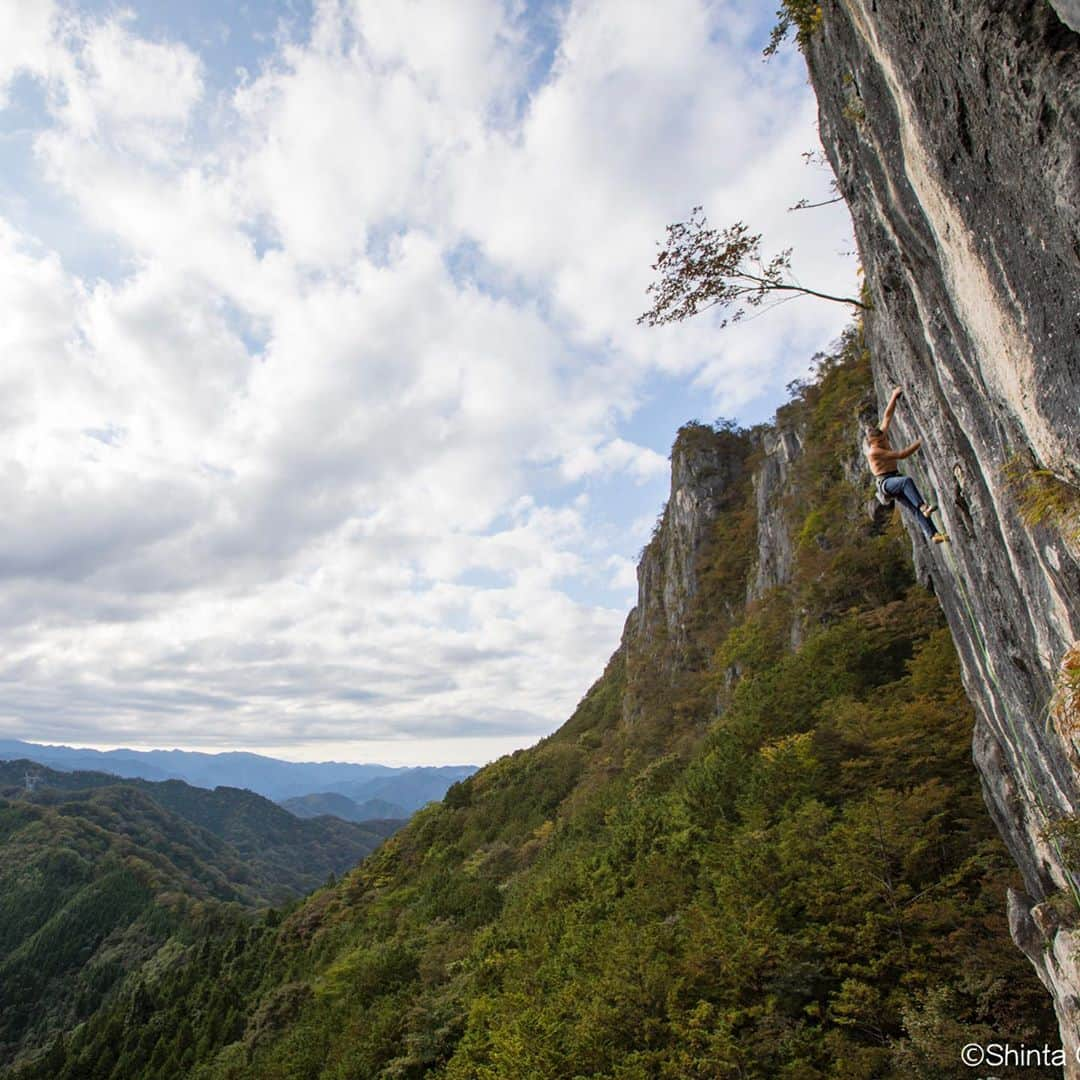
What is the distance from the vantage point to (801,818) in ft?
36.7

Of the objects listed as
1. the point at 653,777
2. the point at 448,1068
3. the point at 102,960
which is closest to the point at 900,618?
the point at 653,777

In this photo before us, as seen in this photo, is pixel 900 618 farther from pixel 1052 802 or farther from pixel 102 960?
pixel 102 960

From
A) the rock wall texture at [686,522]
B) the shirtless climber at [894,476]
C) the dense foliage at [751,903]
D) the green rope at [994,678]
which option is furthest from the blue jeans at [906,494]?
the rock wall texture at [686,522]

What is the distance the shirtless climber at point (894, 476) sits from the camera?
7918mm

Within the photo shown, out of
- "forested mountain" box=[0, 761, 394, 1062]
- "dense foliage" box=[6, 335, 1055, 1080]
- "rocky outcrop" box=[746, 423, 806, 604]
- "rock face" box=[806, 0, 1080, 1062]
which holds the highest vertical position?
"rocky outcrop" box=[746, 423, 806, 604]

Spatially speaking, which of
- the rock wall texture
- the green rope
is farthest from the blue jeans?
the rock wall texture

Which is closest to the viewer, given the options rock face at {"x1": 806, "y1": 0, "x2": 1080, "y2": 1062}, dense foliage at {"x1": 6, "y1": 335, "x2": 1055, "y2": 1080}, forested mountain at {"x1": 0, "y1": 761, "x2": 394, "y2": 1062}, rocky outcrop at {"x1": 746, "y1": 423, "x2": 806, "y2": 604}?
rock face at {"x1": 806, "y1": 0, "x2": 1080, "y2": 1062}

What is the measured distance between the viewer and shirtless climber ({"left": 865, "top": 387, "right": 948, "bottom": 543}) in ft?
26.0

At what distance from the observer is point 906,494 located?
26.9ft

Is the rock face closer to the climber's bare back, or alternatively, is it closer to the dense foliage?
the climber's bare back

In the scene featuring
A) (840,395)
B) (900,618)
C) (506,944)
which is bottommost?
(506,944)

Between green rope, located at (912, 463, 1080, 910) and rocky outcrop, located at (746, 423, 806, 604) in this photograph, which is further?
rocky outcrop, located at (746, 423, 806, 604)

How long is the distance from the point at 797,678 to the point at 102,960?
102205 mm

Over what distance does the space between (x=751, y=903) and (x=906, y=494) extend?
22.5ft
